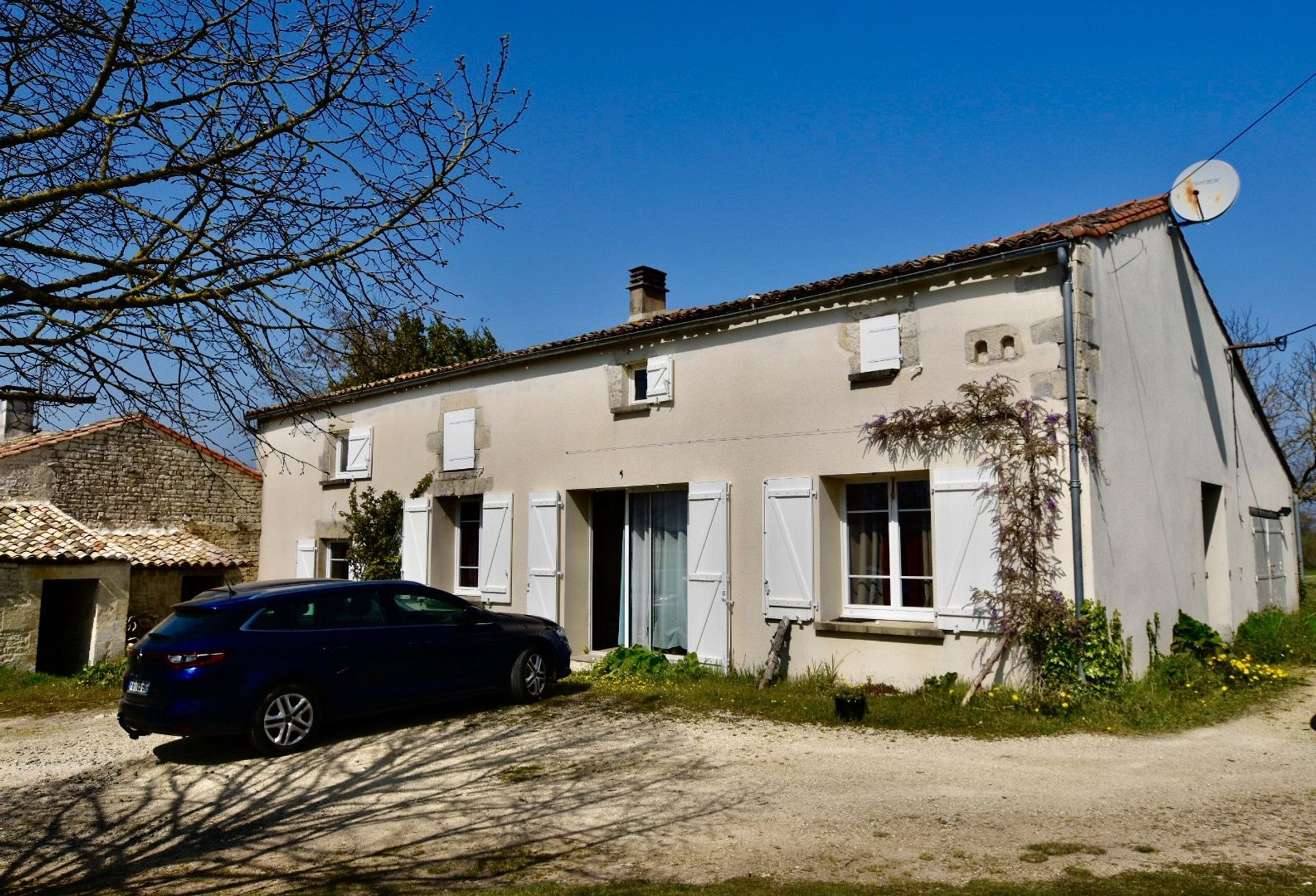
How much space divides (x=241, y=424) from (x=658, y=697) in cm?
640

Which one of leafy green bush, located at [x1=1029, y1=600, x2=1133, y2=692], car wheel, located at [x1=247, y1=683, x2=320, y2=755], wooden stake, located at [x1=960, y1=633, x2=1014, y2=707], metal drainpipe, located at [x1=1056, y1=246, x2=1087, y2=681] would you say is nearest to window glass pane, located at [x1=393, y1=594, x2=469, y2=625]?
car wheel, located at [x1=247, y1=683, x2=320, y2=755]

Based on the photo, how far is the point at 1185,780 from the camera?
632 cm

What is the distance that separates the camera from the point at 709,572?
1080 cm

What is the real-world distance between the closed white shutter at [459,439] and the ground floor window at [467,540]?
612 mm

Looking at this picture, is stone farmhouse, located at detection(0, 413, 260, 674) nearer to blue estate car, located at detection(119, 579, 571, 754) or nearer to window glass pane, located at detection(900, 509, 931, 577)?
blue estate car, located at detection(119, 579, 571, 754)

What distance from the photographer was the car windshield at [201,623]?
736 centimetres

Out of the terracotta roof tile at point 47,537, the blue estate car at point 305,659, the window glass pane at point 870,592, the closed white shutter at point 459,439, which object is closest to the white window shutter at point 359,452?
the closed white shutter at point 459,439

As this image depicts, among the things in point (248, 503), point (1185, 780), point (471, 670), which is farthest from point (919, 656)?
point (248, 503)

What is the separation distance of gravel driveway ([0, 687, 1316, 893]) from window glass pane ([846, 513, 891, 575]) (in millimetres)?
2322

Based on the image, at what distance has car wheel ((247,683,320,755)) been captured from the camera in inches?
292

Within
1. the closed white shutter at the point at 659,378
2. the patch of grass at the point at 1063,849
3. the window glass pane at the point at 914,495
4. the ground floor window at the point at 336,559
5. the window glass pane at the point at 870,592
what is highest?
the closed white shutter at the point at 659,378

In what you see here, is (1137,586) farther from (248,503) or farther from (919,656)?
(248,503)

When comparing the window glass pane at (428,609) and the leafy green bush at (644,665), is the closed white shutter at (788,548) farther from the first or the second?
the window glass pane at (428,609)

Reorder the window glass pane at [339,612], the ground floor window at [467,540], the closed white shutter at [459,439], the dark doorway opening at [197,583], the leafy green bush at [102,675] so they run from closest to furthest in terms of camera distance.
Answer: the window glass pane at [339,612]
the leafy green bush at [102,675]
the closed white shutter at [459,439]
the ground floor window at [467,540]
the dark doorway opening at [197,583]
